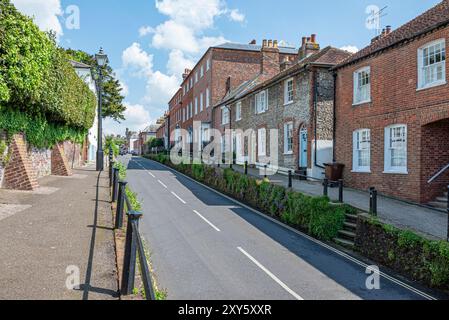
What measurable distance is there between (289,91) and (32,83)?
48.9 ft

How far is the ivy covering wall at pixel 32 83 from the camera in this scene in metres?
11.4

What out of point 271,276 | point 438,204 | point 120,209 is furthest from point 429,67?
point 120,209

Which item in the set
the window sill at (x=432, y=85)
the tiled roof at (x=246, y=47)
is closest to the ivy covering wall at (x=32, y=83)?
the window sill at (x=432, y=85)

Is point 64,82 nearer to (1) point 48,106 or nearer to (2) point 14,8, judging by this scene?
(1) point 48,106

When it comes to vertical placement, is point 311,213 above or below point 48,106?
below

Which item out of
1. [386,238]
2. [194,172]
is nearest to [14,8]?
[386,238]

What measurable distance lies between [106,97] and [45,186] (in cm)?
4498

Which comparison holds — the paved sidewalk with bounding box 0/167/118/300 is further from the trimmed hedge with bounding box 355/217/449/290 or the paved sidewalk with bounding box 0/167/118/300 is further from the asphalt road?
the trimmed hedge with bounding box 355/217/449/290

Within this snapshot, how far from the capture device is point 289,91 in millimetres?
23625

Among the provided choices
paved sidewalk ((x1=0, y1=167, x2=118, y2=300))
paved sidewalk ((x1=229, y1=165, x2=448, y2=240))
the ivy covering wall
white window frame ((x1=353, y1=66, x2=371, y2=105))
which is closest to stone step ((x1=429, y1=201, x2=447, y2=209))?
paved sidewalk ((x1=229, y1=165, x2=448, y2=240))

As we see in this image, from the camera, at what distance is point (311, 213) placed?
12.5m

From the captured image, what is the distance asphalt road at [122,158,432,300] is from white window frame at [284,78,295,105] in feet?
35.1

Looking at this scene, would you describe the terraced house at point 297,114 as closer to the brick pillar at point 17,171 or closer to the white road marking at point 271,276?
the white road marking at point 271,276

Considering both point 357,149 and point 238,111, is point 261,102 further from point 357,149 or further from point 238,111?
point 357,149
